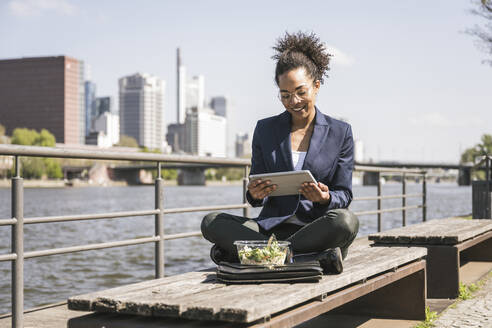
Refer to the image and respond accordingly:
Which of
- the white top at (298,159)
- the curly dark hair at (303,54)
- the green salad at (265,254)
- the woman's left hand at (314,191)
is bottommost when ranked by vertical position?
the green salad at (265,254)

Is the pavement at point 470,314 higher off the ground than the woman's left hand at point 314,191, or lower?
lower

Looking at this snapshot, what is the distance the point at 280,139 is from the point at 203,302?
1.34m

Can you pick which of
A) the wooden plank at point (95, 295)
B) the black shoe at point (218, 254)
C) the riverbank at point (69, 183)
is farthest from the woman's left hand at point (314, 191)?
the riverbank at point (69, 183)

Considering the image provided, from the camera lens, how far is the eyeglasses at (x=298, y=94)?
3.12 metres

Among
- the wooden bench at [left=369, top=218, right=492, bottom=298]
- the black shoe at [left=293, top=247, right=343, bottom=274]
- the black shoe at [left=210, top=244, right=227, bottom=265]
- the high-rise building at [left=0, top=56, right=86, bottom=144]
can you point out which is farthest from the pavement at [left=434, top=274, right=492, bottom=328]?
the high-rise building at [left=0, top=56, right=86, bottom=144]

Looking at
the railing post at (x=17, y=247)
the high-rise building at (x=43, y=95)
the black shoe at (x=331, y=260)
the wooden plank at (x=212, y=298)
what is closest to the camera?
the wooden plank at (x=212, y=298)

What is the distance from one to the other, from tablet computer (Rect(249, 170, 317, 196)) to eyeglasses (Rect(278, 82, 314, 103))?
50 cm

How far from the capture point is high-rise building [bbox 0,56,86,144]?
15200 cm

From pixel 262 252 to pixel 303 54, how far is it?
115cm

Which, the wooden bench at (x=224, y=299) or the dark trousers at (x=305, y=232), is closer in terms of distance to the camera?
the wooden bench at (x=224, y=299)

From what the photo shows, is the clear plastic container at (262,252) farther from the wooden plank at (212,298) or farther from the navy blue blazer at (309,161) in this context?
the navy blue blazer at (309,161)

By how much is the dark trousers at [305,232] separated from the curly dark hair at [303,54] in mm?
736

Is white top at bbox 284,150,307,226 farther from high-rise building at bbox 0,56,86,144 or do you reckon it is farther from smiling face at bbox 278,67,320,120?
high-rise building at bbox 0,56,86,144

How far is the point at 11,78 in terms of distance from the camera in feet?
525
